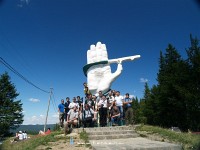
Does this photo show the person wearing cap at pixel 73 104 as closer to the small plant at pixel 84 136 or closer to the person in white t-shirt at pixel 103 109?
the person in white t-shirt at pixel 103 109

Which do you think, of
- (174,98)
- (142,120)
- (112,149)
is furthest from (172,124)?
(112,149)

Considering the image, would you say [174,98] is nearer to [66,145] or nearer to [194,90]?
[194,90]

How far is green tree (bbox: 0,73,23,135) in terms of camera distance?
3714cm

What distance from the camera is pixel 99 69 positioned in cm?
1780

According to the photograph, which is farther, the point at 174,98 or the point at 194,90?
the point at 174,98

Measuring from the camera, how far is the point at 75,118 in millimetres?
11766

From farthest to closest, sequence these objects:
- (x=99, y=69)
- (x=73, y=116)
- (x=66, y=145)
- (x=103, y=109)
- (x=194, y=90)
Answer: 1. (x=194, y=90)
2. (x=99, y=69)
3. (x=103, y=109)
4. (x=73, y=116)
5. (x=66, y=145)

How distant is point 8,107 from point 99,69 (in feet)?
85.6

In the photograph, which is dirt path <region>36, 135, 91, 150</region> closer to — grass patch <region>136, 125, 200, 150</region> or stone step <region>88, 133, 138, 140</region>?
stone step <region>88, 133, 138, 140</region>

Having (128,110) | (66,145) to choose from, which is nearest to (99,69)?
(128,110)

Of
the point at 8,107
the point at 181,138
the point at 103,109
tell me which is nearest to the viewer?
the point at 181,138

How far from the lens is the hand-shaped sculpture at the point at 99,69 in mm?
17438

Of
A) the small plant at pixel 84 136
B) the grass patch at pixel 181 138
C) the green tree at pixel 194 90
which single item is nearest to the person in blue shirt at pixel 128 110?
the grass patch at pixel 181 138

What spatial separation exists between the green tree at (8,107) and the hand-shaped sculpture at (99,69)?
2336cm
